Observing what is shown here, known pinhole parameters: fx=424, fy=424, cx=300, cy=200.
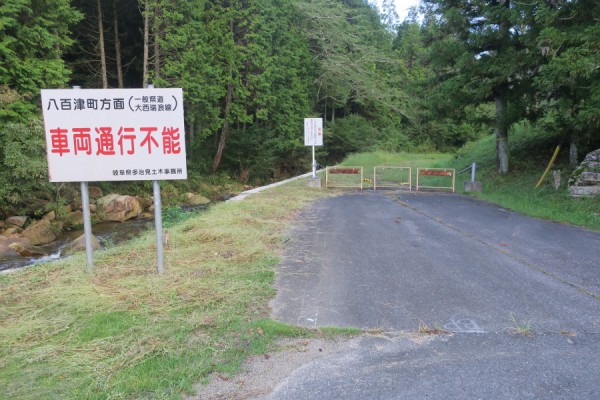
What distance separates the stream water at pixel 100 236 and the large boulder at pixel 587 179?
11.1 m

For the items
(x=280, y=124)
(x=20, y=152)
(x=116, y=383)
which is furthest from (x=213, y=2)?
(x=116, y=383)

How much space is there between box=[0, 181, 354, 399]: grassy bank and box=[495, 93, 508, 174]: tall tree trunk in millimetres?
11322

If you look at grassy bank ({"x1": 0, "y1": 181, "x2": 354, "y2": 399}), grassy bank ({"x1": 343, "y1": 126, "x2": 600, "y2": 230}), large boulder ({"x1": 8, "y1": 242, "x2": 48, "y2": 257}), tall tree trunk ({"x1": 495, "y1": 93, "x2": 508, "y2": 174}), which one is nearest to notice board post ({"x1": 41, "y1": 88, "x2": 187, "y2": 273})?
grassy bank ({"x1": 0, "y1": 181, "x2": 354, "y2": 399})

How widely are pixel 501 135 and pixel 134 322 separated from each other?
14705mm

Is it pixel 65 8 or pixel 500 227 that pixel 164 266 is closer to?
pixel 500 227

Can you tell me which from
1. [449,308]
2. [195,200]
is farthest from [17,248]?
[449,308]

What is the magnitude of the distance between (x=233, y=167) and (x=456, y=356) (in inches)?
1012

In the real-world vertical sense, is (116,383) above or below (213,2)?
below

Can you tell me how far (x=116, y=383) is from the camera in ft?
9.37

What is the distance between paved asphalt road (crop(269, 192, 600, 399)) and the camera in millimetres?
2977

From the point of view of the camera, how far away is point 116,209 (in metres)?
15.1

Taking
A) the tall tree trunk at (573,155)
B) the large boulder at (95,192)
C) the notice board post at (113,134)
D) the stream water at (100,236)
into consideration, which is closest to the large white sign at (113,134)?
the notice board post at (113,134)

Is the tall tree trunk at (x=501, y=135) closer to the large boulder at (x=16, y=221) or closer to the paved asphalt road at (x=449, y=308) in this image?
the paved asphalt road at (x=449, y=308)

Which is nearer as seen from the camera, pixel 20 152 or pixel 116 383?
pixel 116 383
